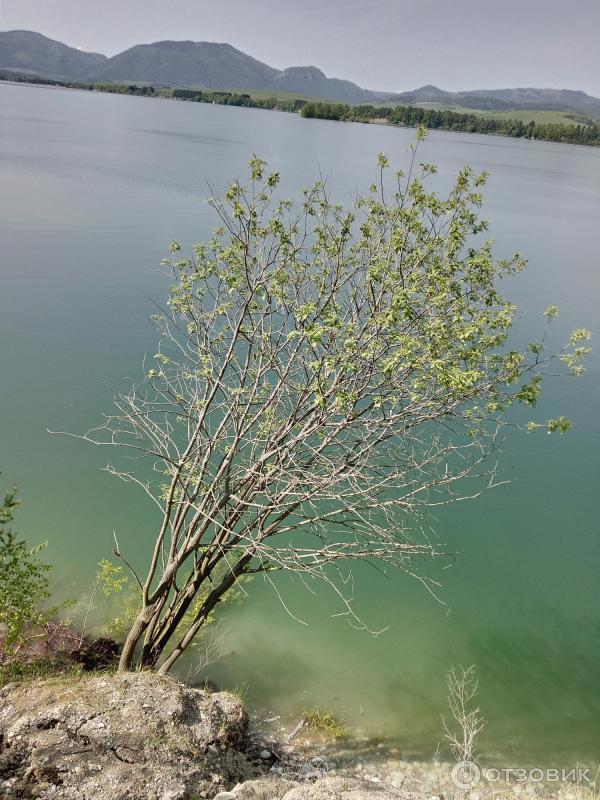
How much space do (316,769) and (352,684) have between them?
8.45 ft

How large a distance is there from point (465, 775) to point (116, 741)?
6.68 m

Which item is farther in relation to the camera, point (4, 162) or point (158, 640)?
point (4, 162)

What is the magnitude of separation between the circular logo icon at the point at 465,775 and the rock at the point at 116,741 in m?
4.03

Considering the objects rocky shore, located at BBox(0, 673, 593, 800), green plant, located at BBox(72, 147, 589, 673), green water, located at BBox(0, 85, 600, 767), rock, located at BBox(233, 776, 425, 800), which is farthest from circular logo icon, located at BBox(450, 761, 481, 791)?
green plant, located at BBox(72, 147, 589, 673)

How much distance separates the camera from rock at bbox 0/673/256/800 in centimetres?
706

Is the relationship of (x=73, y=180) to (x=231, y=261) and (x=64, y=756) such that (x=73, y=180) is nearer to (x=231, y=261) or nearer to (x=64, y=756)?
(x=231, y=261)

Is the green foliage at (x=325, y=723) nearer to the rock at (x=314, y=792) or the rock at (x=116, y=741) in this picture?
the rock at (x=116, y=741)

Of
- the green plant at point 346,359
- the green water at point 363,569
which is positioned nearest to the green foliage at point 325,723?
the green water at point 363,569

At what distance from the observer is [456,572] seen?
601 inches

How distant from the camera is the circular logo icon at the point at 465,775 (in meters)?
9.91

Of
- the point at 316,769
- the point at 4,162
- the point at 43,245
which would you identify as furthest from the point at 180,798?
the point at 4,162

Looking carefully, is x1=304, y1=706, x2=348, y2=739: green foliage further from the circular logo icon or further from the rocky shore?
the circular logo icon

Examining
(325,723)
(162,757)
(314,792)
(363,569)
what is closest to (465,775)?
(325,723)

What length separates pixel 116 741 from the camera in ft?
25.3
